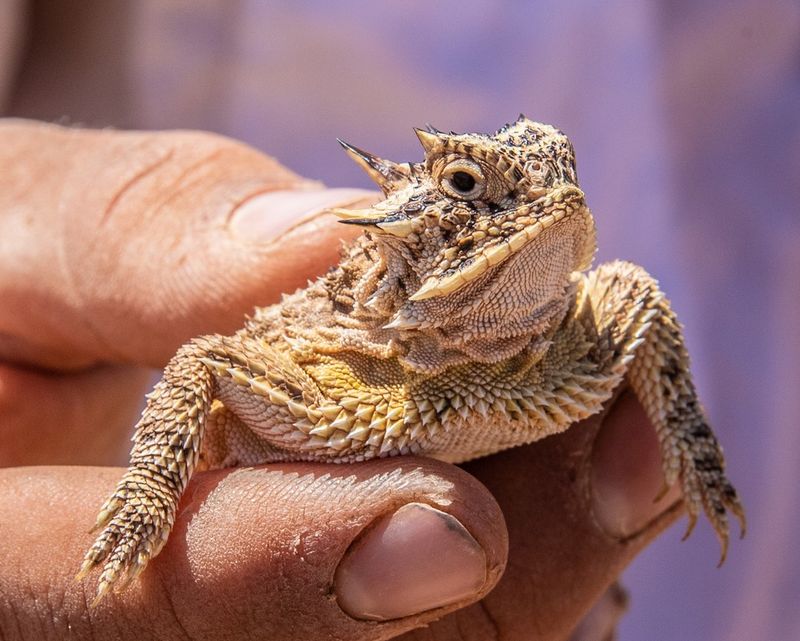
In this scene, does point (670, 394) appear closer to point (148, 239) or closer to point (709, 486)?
point (709, 486)

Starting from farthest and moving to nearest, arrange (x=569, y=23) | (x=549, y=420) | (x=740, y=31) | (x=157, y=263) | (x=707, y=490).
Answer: (x=569, y=23)
(x=740, y=31)
(x=157, y=263)
(x=707, y=490)
(x=549, y=420)

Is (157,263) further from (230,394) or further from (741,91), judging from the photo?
(741,91)

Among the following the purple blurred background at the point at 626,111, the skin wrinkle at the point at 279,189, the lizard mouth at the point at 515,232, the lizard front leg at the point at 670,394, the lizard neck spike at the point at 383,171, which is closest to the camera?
the lizard mouth at the point at 515,232

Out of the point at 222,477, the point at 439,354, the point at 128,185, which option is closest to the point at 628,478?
the point at 439,354

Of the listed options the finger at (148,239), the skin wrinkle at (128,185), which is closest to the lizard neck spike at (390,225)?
the finger at (148,239)

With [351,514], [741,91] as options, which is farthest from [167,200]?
[741,91]

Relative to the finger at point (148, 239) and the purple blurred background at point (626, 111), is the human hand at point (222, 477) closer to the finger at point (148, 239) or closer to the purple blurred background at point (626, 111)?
the finger at point (148, 239)
